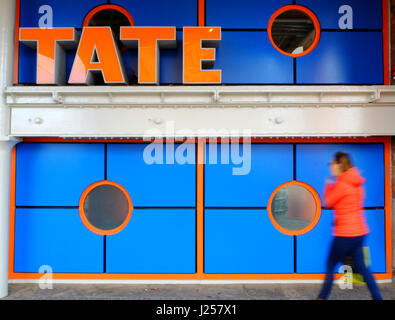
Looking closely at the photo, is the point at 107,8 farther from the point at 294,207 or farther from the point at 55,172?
the point at 294,207

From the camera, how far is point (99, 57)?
4953 millimetres

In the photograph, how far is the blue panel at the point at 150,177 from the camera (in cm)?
543

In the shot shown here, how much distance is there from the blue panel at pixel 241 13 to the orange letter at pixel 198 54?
59 centimetres

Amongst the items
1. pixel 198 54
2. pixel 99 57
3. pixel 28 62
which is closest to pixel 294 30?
pixel 198 54

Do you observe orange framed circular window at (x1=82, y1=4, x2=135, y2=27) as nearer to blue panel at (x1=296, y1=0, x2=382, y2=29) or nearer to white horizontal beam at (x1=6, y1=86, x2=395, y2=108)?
white horizontal beam at (x1=6, y1=86, x2=395, y2=108)

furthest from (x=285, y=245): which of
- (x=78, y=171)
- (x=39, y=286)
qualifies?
(x=39, y=286)

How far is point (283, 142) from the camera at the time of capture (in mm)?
5434

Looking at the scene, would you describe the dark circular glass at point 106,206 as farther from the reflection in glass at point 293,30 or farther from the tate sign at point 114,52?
the reflection in glass at point 293,30

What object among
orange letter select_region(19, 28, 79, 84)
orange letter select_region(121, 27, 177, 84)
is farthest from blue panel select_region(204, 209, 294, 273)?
orange letter select_region(19, 28, 79, 84)

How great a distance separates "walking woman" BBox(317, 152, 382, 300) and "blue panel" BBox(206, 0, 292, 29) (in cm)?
295

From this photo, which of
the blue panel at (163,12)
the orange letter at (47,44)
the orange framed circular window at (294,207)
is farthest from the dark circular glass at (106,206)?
the blue panel at (163,12)

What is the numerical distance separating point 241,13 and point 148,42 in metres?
1.78

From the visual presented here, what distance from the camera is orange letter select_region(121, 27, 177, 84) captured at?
197 inches

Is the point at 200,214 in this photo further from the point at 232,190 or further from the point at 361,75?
the point at 361,75
